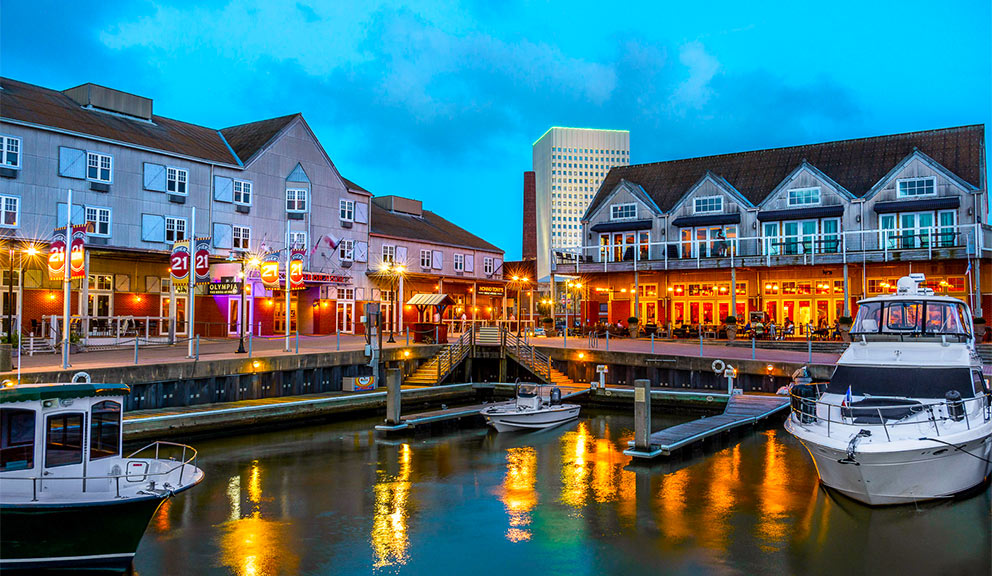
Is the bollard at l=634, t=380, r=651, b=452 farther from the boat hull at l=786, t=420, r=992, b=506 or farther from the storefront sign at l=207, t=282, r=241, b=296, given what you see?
the storefront sign at l=207, t=282, r=241, b=296

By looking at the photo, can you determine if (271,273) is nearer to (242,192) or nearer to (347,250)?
(242,192)

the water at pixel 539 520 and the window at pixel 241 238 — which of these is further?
the window at pixel 241 238

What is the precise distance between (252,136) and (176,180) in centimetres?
813

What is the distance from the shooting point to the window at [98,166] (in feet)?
117

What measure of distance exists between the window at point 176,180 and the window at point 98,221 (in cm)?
381

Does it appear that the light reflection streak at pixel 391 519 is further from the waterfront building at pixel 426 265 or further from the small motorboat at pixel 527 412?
the waterfront building at pixel 426 265

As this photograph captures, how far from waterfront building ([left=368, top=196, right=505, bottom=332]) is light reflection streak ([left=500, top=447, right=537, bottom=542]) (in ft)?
83.4

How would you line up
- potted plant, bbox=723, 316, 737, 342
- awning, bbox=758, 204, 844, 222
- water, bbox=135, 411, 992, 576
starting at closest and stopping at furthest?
water, bbox=135, 411, 992, 576, potted plant, bbox=723, 316, 737, 342, awning, bbox=758, 204, 844, 222

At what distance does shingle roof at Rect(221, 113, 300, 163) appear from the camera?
1759 inches

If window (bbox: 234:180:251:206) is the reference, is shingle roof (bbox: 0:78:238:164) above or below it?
above

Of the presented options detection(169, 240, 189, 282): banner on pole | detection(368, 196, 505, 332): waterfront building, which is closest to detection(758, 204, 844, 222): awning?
detection(368, 196, 505, 332): waterfront building

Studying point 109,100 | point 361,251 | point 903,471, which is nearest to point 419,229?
point 361,251

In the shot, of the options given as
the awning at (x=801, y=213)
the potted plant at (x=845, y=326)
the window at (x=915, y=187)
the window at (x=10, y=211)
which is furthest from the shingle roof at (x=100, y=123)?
the window at (x=915, y=187)

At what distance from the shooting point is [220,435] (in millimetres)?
23562
